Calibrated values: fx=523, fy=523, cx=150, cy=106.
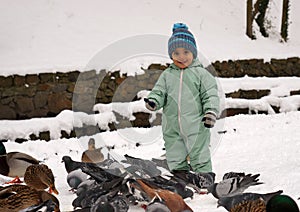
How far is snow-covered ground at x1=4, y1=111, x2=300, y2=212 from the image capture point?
11.8ft

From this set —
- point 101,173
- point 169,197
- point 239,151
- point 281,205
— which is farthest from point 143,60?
point 281,205

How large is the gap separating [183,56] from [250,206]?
167 cm

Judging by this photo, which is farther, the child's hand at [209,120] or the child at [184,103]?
the child at [184,103]

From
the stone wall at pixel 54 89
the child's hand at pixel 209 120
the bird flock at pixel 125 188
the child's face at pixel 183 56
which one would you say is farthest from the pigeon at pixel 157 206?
the stone wall at pixel 54 89

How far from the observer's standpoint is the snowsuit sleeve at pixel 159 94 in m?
4.02

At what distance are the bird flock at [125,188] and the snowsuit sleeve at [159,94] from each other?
0.47 meters

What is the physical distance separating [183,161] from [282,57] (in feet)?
20.7

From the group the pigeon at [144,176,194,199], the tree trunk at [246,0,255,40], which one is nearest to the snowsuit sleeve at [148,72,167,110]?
the pigeon at [144,176,194,199]

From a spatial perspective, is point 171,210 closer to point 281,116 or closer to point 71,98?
point 281,116

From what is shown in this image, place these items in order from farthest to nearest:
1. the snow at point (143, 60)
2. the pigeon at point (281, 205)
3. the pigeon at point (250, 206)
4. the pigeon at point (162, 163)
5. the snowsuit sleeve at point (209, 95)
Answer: the snow at point (143, 60) < the pigeon at point (162, 163) < the snowsuit sleeve at point (209, 95) < the pigeon at point (250, 206) < the pigeon at point (281, 205)

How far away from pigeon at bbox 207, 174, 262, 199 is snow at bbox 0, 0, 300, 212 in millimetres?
99

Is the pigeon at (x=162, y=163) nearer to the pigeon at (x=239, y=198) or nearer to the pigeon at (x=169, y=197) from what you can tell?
the pigeon at (x=169, y=197)

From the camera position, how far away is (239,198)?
2943 millimetres

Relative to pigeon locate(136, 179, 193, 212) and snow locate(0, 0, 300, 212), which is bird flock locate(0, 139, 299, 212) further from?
snow locate(0, 0, 300, 212)
